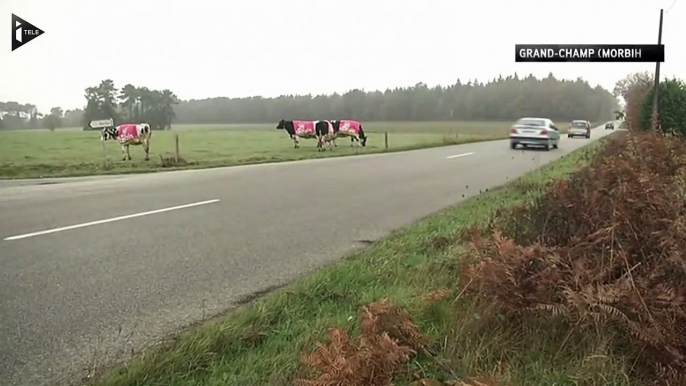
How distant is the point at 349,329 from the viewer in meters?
3.12

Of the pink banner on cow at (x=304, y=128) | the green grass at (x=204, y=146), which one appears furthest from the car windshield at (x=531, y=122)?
the pink banner on cow at (x=304, y=128)

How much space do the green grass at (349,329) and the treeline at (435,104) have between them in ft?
30.5

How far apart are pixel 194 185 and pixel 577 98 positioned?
16145mm

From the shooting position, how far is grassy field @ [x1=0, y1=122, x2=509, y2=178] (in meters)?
19.7

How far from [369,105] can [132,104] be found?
23789 millimetres

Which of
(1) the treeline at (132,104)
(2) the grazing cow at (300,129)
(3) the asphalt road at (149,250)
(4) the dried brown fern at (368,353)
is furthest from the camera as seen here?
(1) the treeline at (132,104)

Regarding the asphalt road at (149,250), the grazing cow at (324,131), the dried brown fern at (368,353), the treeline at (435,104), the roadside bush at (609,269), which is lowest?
the asphalt road at (149,250)

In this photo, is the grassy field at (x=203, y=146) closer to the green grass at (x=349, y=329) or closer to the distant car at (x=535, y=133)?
the distant car at (x=535, y=133)

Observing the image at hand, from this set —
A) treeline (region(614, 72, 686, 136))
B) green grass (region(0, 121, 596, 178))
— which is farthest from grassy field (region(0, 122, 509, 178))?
treeline (region(614, 72, 686, 136))

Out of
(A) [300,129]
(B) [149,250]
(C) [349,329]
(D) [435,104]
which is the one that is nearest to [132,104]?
(A) [300,129]

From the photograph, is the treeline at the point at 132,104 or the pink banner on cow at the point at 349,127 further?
the treeline at the point at 132,104

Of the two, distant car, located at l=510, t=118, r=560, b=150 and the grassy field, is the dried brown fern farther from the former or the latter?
distant car, located at l=510, t=118, r=560, b=150

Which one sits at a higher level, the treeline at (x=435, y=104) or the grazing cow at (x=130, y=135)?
the treeline at (x=435, y=104)

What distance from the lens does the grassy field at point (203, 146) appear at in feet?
64.6
